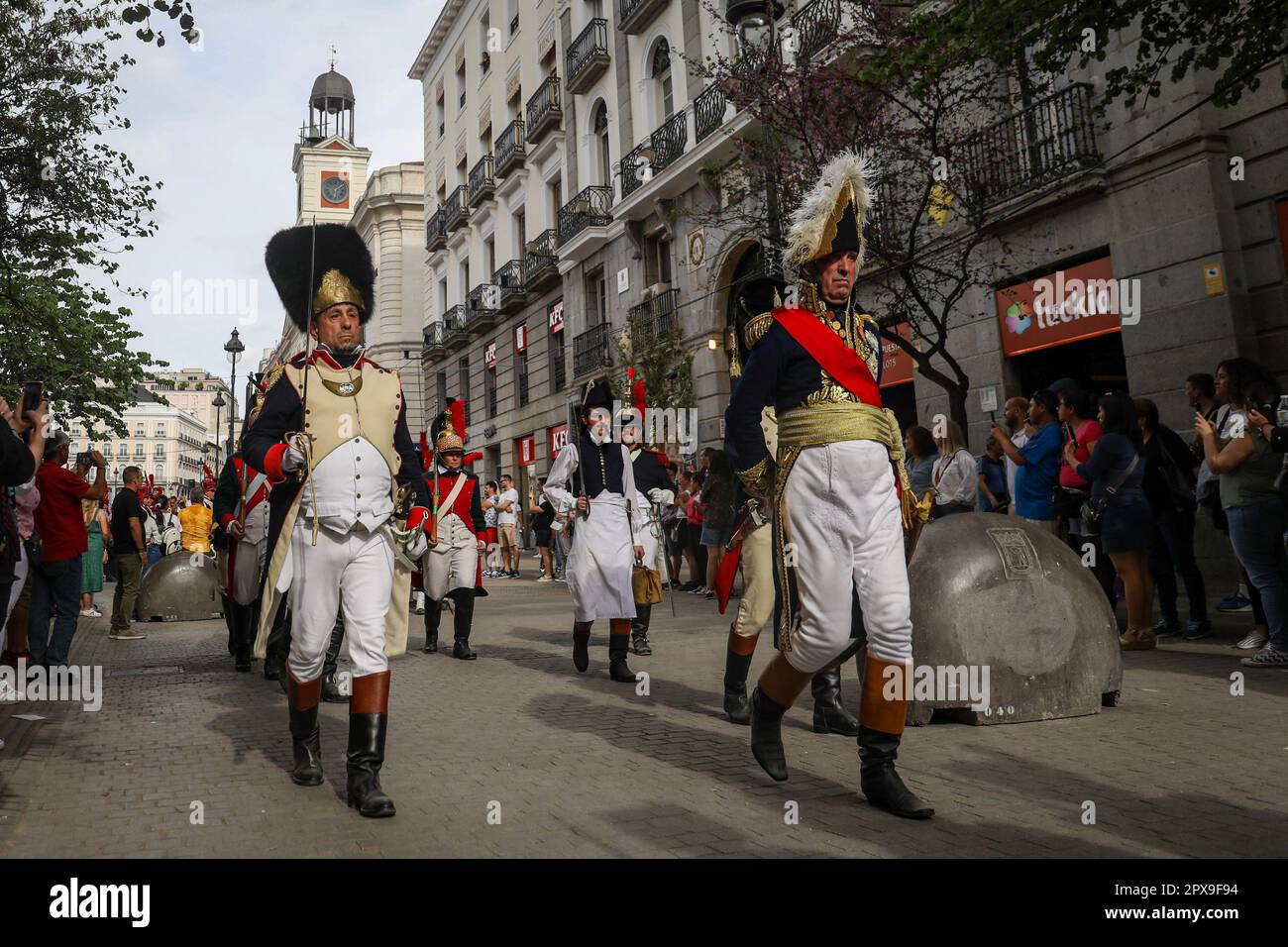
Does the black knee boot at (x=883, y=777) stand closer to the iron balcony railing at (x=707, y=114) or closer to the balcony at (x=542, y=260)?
the iron balcony railing at (x=707, y=114)

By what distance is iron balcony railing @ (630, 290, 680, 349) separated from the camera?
21391 millimetres

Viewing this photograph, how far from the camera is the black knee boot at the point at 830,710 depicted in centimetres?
574

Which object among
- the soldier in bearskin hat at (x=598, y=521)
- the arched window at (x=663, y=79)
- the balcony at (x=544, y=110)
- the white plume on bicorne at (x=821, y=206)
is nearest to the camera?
the white plume on bicorne at (x=821, y=206)

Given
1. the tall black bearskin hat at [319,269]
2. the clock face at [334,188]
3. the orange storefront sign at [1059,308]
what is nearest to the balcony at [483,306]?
the orange storefront sign at [1059,308]

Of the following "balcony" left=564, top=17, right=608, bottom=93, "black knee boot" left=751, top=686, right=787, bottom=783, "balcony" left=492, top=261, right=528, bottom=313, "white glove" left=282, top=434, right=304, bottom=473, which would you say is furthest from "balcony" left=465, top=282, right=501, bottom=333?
"black knee boot" left=751, top=686, right=787, bottom=783

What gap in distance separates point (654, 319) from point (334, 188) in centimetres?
4930

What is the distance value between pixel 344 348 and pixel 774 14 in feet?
32.3

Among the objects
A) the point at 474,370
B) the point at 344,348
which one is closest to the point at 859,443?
the point at 344,348

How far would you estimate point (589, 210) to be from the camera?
27.6m

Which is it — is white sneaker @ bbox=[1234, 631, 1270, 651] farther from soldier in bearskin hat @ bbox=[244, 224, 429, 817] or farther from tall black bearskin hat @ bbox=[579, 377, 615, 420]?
soldier in bearskin hat @ bbox=[244, 224, 429, 817]

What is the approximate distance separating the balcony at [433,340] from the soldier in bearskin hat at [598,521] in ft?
108

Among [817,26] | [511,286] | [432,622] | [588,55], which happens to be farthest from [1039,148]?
[511,286]

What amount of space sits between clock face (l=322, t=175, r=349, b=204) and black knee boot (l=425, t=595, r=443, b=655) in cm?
6049

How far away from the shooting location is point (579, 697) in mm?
7062
